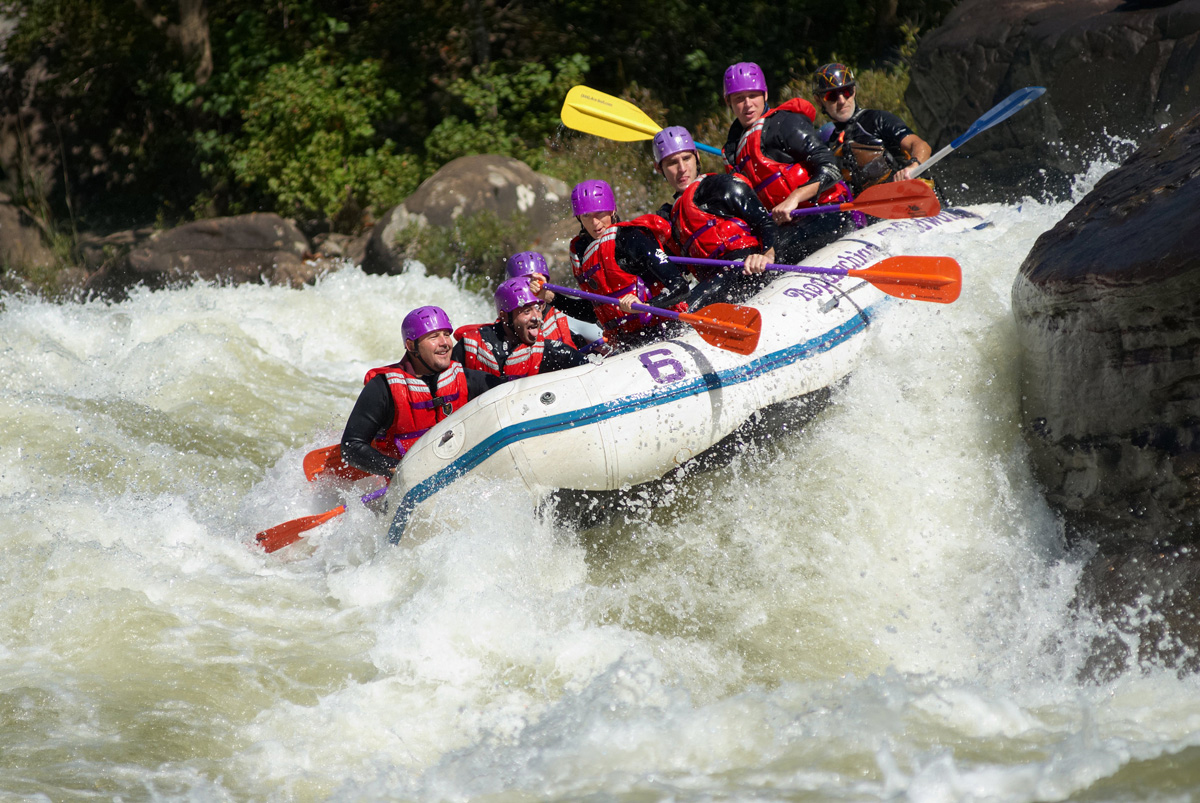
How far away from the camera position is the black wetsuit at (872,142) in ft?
18.6

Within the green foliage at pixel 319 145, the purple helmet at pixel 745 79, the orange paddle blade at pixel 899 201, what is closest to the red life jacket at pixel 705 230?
the orange paddle blade at pixel 899 201

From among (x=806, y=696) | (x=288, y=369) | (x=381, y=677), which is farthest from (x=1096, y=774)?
(x=288, y=369)

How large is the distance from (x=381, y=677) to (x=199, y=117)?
438 inches

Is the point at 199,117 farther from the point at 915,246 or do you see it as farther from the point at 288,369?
the point at 915,246

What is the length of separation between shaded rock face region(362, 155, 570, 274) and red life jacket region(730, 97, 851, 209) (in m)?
4.72

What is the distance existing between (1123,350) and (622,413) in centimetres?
180

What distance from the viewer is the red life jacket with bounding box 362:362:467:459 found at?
15.4 ft

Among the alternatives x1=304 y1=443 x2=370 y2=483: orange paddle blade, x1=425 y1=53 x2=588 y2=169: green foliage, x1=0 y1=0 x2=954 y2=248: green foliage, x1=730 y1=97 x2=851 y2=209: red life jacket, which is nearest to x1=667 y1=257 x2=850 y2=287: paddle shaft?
x1=730 y1=97 x2=851 y2=209: red life jacket

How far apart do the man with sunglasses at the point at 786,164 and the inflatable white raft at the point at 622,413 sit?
3.02 feet

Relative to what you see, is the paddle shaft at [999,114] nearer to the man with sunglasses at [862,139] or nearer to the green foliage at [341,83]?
the man with sunglasses at [862,139]

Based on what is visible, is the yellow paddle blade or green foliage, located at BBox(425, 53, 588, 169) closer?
Result: the yellow paddle blade

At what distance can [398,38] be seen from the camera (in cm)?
1262

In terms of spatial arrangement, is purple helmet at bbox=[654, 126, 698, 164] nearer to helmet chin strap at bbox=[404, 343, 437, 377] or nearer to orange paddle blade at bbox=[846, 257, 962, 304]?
orange paddle blade at bbox=[846, 257, 962, 304]

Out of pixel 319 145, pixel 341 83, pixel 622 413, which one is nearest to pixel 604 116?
pixel 622 413
